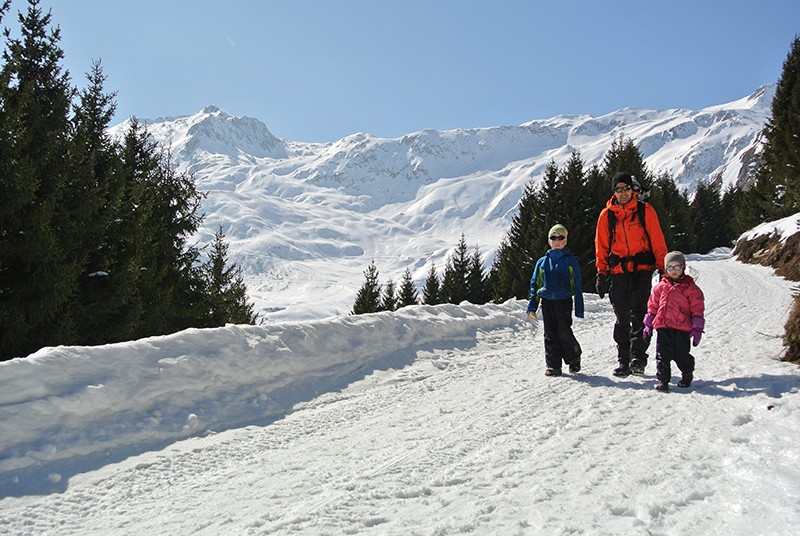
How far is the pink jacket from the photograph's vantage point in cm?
515

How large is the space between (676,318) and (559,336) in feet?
4.42

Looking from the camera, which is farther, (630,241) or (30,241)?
(30,241)

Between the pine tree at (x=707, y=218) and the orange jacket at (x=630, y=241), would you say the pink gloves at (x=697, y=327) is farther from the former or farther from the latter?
the pine tree at (x=707, y=218)

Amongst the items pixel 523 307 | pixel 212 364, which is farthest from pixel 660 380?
pixel 523 307

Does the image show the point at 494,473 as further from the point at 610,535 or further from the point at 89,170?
the point at 89,170

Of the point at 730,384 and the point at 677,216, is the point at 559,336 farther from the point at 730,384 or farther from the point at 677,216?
the point at 677,216

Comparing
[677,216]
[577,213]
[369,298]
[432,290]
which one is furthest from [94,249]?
[677,216]

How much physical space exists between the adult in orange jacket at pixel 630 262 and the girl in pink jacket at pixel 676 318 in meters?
0.42

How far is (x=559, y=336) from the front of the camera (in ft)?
20.1

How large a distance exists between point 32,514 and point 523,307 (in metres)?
10.8

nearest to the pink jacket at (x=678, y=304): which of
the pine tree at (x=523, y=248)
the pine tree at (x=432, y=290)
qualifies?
the pine tree at (x=523, y=248)

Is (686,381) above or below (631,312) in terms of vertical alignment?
below

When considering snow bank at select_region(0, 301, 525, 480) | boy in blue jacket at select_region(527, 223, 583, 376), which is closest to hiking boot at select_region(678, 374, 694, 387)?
boy in blue jacket at select_region(527, 223, 583, 376)

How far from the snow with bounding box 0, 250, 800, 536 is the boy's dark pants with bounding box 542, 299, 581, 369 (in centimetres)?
26
